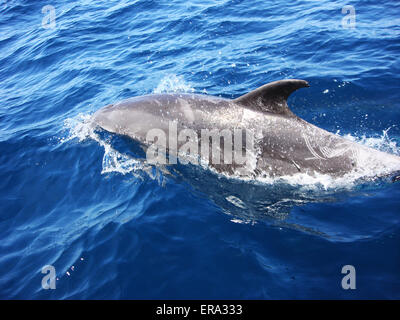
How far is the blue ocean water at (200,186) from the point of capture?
17.3ft

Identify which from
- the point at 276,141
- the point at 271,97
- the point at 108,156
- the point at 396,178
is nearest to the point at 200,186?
the point at 276,141

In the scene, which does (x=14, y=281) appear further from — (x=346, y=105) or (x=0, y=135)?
(x=346, y=105)

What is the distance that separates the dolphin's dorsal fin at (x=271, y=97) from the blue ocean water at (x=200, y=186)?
1624 millimetres

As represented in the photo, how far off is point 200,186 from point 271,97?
95.9 inches

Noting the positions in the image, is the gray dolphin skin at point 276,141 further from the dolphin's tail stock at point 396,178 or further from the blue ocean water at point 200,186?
the blue ocean water at point 200,186

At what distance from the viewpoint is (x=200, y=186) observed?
716cm

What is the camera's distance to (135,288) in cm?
530

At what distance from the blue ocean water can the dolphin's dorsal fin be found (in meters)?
1.62

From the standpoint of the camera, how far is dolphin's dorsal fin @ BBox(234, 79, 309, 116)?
5.98 m

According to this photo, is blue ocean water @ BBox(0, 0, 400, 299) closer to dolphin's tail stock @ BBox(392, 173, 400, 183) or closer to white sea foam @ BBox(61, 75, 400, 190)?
white sea foam @ BBox(61, 75, 400, 190)

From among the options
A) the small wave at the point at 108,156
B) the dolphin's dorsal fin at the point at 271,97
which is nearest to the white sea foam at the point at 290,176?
the small wave at the point at 108,156

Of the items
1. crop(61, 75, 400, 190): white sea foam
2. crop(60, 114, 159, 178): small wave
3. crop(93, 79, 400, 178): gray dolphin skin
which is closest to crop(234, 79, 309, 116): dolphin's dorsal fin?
crop(93, 79, 400, 178): gray dolphin skin
